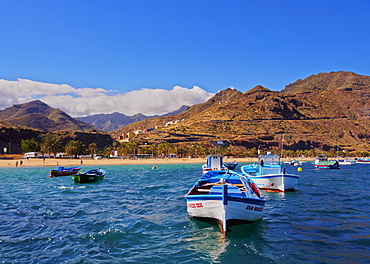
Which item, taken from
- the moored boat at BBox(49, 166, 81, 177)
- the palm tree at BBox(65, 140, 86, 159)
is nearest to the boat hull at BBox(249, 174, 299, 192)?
the moored boat at BBox(49, 166, 81, 177)

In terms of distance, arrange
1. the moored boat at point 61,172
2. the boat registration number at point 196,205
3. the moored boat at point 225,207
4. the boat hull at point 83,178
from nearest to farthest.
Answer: the moored boat at point 225,207 → the boat registration number at point 196,205 → the boat hull at point 83,178 → the moored boat at point 61,172

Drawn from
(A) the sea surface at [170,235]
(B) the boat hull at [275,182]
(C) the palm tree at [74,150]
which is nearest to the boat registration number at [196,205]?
(A) the sea surface at [170,235]

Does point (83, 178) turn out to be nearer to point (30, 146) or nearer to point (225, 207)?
point (225, 207)

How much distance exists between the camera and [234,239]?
1645 centimetres

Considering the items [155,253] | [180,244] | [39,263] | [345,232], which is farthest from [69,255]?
[345,232]

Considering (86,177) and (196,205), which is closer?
(196,205)

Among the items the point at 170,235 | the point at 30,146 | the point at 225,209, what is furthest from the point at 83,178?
the point at 30,146

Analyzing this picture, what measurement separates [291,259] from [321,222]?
8.27 metres

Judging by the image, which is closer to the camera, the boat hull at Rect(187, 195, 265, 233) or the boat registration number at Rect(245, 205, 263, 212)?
the boat hull at Rect(187, 195, 265, 233)

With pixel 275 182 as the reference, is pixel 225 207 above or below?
above

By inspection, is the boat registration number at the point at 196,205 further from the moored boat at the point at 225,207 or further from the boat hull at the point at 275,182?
the boat hull at the point at 275,182

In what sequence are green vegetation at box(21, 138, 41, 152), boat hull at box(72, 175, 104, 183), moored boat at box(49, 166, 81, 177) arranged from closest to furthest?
boat hull at box(72, 175, 104, 183)
moored boat at box(49, 166, 81, 177)
green vegetation at box(21, 138, 41, 152)

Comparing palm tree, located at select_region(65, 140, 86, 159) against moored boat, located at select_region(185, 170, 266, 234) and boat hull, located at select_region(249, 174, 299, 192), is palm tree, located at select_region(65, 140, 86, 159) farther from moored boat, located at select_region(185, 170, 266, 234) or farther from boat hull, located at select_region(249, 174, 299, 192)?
moored boat, located at select_region(185, 170, 266, 234)

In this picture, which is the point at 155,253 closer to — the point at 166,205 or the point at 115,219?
the point at 115,219
